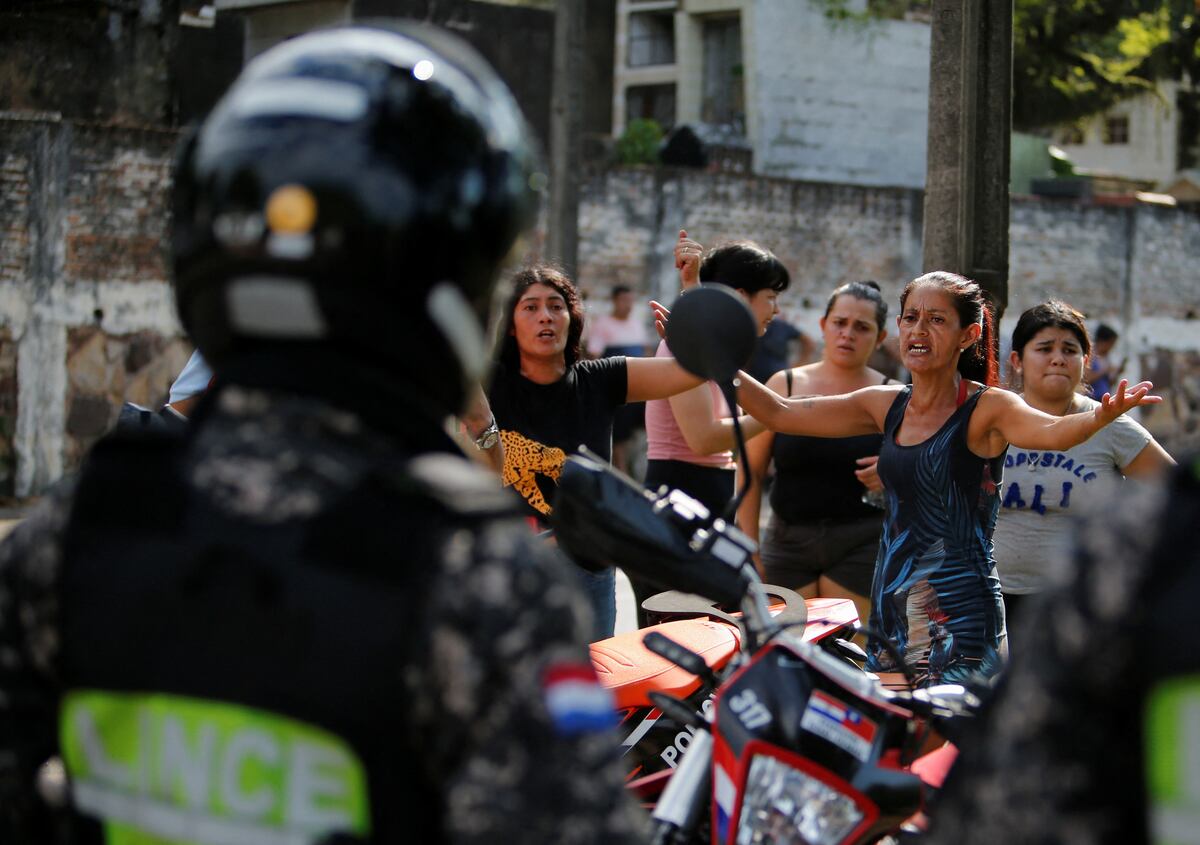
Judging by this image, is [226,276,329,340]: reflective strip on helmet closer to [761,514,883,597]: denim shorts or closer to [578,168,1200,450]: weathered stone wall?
[761,514,883,597]: denim shorts

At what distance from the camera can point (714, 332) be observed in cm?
240

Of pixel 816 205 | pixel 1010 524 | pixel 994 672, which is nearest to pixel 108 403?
pixel 816 205

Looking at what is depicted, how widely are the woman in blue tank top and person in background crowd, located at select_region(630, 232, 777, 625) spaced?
116cm

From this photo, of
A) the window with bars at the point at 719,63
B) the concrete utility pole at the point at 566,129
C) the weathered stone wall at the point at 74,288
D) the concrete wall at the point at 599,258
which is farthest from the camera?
the window with bars at the point at 719,63

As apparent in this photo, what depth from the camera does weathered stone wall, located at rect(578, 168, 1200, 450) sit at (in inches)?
685

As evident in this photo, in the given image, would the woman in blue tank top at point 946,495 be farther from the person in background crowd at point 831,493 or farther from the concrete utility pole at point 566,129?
the concrete utility pole at point 566,129

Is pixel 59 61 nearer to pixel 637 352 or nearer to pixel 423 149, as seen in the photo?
pixel 637 352

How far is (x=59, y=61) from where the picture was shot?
17.7 metres

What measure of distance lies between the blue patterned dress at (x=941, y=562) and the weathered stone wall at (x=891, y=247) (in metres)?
12.9

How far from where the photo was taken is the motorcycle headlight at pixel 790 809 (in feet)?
7.64

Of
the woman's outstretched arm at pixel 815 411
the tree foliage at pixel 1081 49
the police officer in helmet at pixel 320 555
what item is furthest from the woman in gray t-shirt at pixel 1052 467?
the tree foliage at pixel 1081 49

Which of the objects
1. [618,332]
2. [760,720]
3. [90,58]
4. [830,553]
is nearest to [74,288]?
[618,332]

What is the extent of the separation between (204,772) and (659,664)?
2.51m

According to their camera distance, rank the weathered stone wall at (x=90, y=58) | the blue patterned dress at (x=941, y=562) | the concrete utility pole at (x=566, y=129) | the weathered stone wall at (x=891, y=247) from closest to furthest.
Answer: the blue patterned dress at (x=941, y=562), the concrete utility pole at (x=566, y=129), the weathered stone wall at (x=891, y=247), the weathered stone wall at (x=90, y=58)
